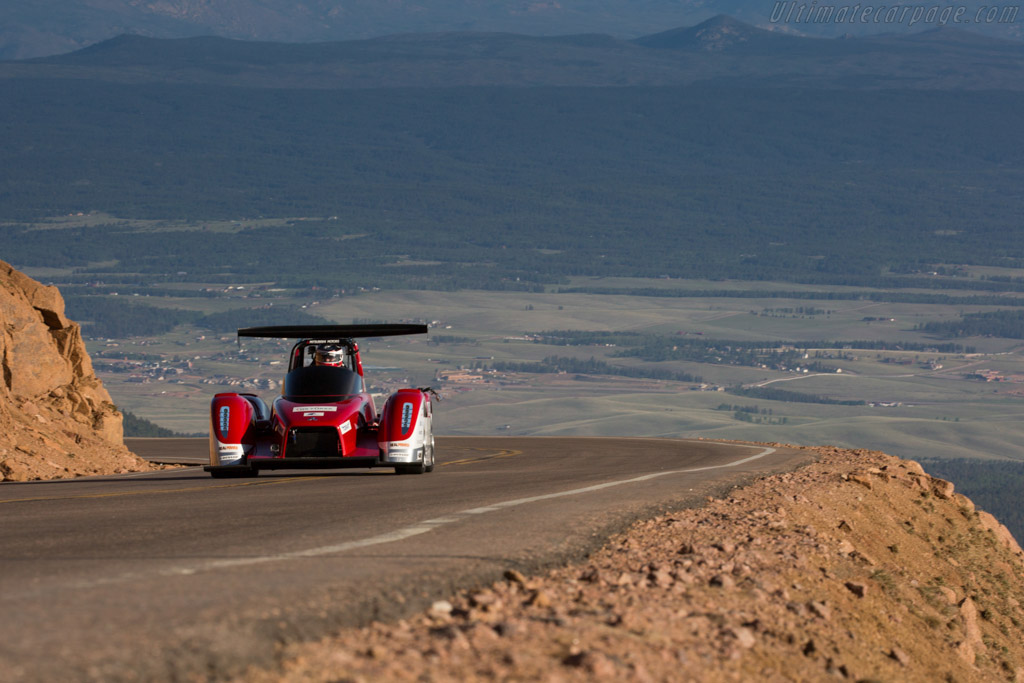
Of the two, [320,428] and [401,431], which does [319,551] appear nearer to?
[320,428]

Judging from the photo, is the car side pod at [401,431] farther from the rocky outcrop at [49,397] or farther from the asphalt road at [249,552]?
the rocky outcrop at [49,397]

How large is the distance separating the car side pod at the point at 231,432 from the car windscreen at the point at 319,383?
0.74 m

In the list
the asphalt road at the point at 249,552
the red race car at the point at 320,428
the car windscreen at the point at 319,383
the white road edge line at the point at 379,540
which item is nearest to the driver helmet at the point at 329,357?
the red race car at the point at 320,428

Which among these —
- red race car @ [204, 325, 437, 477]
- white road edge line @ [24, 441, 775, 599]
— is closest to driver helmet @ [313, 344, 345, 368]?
red race car @ [204, 325, 437, 477]

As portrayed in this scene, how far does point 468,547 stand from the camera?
11.0 m

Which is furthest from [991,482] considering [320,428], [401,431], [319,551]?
[319,551]

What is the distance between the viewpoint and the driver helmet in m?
21.4

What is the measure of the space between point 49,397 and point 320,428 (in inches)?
579

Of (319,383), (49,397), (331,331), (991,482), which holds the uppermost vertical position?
(331,331)

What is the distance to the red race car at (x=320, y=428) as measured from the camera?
19.8 meters

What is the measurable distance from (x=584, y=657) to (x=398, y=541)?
426 centimetres

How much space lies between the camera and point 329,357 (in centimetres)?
2136

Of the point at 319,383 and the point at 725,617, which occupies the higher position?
the point at 319,383

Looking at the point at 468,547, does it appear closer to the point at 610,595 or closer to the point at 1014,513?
the point at 610,595
